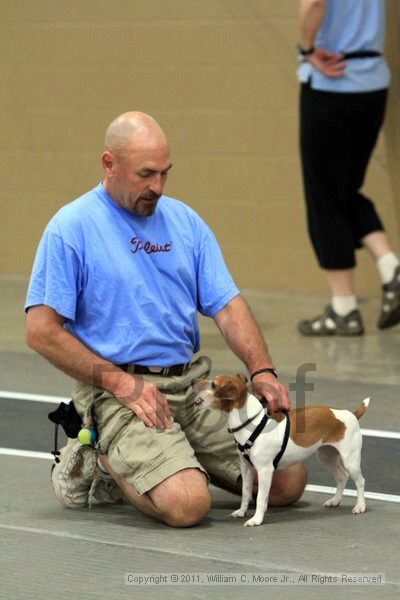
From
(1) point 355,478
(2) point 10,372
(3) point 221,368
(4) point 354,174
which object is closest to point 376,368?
(3) point 221,368

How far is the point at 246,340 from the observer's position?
4.42m

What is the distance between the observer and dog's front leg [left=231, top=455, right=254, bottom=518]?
4.15 m

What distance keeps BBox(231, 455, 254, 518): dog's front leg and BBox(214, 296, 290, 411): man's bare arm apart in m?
0.26

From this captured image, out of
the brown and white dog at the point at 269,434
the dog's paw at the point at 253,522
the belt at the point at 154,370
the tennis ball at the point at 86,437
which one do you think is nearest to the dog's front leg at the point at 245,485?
the brown and white dog at the point at 269,434

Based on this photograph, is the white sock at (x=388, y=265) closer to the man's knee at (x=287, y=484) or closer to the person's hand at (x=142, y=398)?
the man's knee at (x=287, y=484)

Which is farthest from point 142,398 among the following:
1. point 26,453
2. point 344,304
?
point 344,304

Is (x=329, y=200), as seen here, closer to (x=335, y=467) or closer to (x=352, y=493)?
(x=352, y=493)

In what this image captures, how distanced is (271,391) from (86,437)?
2.20ft

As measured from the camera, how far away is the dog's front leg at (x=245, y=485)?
415 centimetres

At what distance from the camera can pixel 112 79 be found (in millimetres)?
8430

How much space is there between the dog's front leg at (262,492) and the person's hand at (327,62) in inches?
136

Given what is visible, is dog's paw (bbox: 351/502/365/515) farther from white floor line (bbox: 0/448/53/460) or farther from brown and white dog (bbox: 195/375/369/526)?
white floor line (bbox: 0/448/53/460)

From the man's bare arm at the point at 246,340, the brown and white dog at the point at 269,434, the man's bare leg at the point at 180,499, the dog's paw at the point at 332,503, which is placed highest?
the man's bare arm at the point at 246,340

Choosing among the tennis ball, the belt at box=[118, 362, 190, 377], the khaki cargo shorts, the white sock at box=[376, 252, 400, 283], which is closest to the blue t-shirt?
the belt at box=[118, 362, 190, 377]
